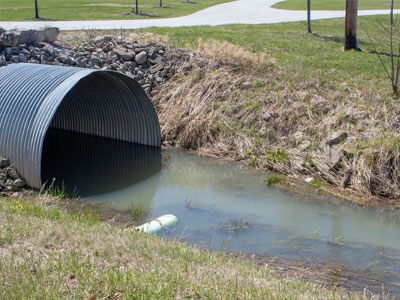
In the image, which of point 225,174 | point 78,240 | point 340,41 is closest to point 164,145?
point 225,174

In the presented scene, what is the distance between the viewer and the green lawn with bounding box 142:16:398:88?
14.7 m

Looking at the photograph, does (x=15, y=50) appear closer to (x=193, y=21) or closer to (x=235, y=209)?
(x=235, y=209)

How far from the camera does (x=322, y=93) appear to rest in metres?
13.2

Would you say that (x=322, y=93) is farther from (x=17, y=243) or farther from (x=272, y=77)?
(x=17, y=243)

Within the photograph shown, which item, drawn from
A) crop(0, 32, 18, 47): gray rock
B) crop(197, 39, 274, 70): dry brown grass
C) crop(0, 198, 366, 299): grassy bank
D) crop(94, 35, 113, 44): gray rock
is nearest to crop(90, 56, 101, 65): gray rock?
crop(94, 35, 113, 44): gray rock

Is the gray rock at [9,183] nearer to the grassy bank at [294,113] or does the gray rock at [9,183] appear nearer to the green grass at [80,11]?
the grassy bank at [294,113]

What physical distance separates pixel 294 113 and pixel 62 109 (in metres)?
6.21

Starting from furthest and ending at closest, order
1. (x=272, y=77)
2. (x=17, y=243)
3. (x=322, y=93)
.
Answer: (x=272, y=77)
(x=322, y=93)
(x=17, y=243)

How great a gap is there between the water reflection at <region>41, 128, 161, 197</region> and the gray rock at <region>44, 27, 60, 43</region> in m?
3.08

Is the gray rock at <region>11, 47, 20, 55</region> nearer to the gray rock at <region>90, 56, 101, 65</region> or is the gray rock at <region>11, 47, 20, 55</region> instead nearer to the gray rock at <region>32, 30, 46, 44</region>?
the gray rock at <region>32, 30, 46, 44</region>

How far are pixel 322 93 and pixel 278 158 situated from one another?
8.03 feet

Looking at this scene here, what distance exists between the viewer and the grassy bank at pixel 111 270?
14.7ft

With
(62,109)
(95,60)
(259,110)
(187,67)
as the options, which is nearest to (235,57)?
(187,67)

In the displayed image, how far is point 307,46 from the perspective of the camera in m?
18.5
